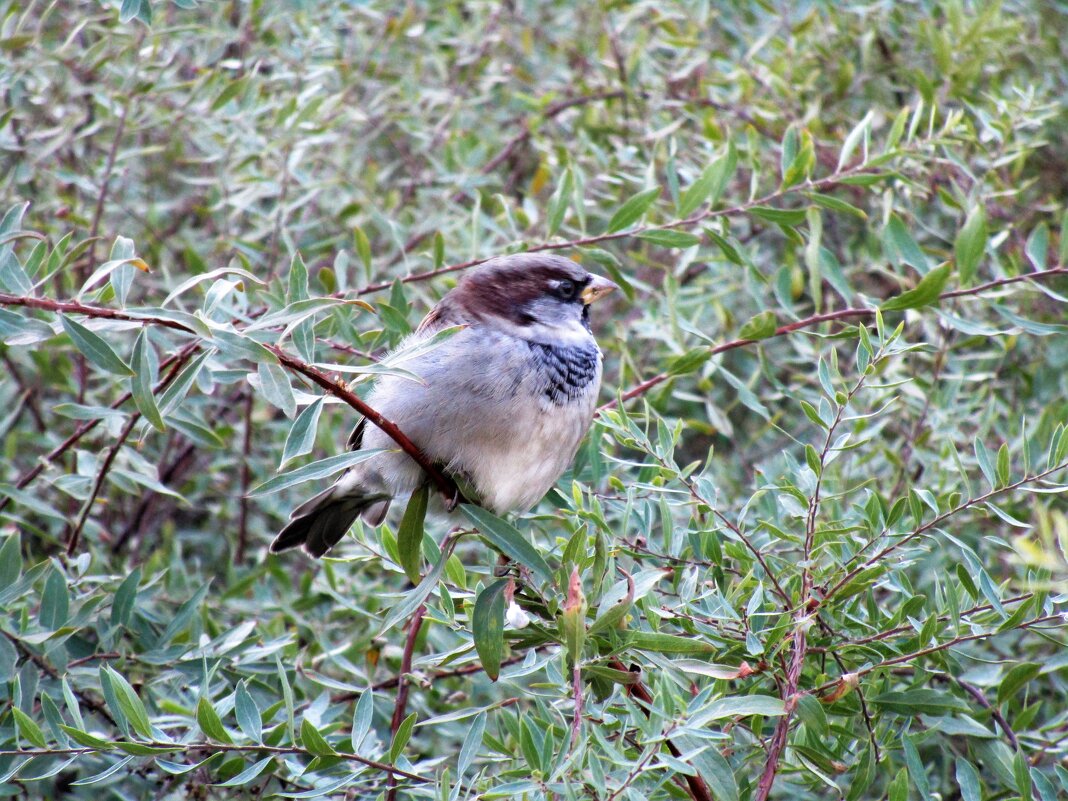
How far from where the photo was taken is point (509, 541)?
1887 mm

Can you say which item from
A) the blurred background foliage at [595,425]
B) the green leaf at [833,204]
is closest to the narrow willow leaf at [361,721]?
the blurred background foliage at [595,425]

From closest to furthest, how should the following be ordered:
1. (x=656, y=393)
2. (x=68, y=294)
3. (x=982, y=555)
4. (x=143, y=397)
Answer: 1. (x=143, y=397)
2. (x=656, y=393)
3. (x=982, y=555)
4. (x=68, y=294)

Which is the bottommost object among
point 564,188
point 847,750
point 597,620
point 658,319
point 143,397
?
point 847,750

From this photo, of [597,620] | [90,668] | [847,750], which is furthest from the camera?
[90,668]

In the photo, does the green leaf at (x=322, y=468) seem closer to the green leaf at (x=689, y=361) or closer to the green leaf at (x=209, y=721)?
the green leaf at (x=209, y=721)

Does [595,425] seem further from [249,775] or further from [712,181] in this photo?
[249,775]

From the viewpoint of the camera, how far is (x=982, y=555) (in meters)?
3.15

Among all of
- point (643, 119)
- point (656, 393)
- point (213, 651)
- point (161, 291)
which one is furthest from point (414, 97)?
point (213, 651)

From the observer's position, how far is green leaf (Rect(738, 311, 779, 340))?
2551mm

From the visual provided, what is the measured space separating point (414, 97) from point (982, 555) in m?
2.49

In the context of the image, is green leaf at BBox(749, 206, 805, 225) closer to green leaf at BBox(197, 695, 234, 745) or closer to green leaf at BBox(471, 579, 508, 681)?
green leaf at BBox(471, 579, 508, 681)

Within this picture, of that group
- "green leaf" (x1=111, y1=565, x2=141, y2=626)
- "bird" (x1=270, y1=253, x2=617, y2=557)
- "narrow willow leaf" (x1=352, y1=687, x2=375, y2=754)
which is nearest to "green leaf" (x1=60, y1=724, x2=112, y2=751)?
"narrow willow leaf" (x1=352, y1=687, x2=375, y2=754)

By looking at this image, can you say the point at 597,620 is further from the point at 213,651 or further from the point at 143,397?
the point at 213,651

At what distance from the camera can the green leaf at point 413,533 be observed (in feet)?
6.64
